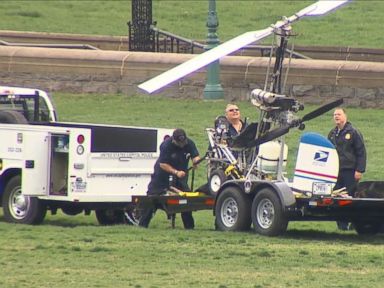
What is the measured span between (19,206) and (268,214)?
3.88m

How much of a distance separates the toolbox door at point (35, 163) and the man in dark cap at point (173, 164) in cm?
136

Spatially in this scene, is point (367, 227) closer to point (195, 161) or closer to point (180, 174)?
point (195, 161)

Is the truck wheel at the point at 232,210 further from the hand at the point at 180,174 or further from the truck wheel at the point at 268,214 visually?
the hand at the point at 180,174

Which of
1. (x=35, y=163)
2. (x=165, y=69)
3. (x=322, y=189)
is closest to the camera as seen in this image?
(x=322, y=189)

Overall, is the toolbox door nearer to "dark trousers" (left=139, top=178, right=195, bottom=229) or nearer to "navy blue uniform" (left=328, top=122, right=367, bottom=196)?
"dark trousers" (left=139, top=178, right=195, bottom=229)

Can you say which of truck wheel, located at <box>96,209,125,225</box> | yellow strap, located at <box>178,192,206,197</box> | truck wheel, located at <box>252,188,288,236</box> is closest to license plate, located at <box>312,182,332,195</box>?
truck wheel, located at <box>252,188,288,236</box>

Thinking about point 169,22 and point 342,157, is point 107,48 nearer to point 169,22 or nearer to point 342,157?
point 169,22

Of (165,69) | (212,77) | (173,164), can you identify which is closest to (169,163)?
(173,164)

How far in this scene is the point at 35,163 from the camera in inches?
749

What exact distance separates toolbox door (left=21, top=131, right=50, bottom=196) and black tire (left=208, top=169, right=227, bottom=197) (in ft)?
7.25

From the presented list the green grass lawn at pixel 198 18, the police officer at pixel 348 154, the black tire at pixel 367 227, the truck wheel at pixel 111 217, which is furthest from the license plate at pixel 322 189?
the green grass lawn at pixel 198 18

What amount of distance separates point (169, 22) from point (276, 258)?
2781cm

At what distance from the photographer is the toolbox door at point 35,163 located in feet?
62.2

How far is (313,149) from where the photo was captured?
17.1 metres
